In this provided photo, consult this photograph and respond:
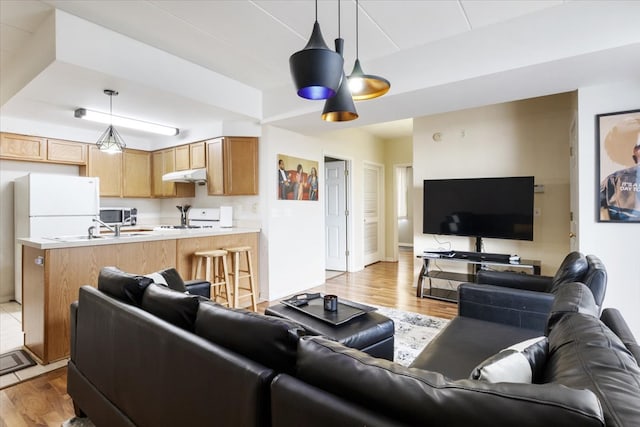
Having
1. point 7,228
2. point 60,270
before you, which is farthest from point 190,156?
point 60,270

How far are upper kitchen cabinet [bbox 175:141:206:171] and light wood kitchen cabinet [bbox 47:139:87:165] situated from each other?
128cm

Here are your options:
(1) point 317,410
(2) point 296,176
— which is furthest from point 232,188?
(1) point 317,410

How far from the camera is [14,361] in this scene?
2609 mm

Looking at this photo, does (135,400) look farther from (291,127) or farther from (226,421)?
(291,127)

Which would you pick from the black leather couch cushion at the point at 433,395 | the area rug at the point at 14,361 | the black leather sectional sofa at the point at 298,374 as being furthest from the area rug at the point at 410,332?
the area rug at the point at 14,361

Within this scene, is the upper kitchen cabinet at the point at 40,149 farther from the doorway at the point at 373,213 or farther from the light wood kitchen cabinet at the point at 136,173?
the doorway at the point at 373,213

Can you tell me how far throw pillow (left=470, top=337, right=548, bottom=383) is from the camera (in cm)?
86

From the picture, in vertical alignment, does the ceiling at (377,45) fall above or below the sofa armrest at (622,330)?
above

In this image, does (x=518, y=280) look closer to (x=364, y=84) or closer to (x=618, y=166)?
(x=618, y=166)

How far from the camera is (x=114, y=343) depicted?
5.27 feet

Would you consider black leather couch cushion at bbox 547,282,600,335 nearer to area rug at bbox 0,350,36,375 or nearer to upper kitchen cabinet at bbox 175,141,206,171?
area rug at bbox 0,350,36,375

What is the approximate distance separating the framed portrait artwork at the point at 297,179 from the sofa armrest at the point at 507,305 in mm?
2738

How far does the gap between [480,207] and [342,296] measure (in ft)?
7.09

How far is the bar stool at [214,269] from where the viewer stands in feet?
11.8
